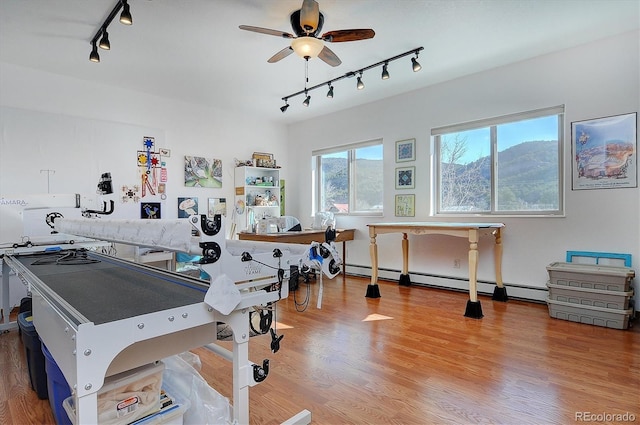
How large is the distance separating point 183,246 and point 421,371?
1703mm

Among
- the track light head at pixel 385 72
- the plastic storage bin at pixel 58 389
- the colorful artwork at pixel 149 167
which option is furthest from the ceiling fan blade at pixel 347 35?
the colorful artwork at pixel 149 167

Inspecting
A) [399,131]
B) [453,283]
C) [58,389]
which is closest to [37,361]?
[58,389]

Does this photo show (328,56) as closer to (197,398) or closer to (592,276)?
(197,398)

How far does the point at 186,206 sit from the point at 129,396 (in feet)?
12.7

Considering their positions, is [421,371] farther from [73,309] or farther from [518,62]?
[518,62]

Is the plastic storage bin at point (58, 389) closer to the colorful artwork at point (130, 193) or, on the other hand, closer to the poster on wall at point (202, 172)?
the colorful artwork at point (130, 193)

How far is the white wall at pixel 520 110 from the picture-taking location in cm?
304

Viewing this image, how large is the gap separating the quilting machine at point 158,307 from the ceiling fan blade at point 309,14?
5.70ft

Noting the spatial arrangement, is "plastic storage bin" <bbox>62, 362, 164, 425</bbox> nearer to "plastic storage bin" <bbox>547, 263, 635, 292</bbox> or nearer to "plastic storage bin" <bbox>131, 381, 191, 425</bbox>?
"plastic storage bin" <bbox>131, 381, 191, 425</bbox>

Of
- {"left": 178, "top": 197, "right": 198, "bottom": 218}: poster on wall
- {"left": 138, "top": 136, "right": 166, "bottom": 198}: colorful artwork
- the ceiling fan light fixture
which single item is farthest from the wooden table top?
the ceiling fan light fixture

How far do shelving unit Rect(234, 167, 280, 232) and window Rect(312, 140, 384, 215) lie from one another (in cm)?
77

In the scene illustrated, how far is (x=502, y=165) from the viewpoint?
12.6ft

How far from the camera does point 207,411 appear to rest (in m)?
1.39

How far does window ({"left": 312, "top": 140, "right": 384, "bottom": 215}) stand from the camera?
500 cm
